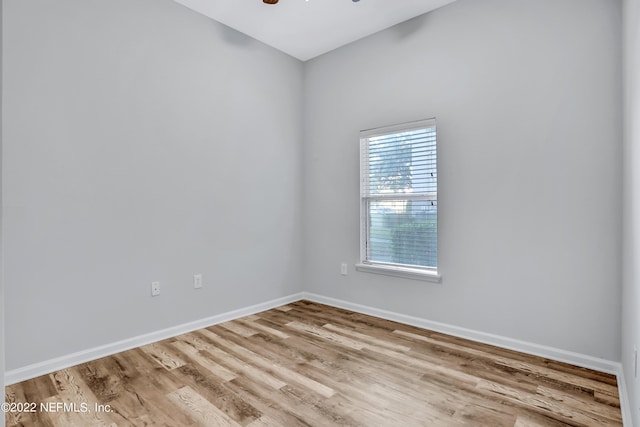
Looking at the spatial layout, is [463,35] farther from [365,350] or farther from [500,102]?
[365,350]

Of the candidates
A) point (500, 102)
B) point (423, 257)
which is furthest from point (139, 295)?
point (500, 102)

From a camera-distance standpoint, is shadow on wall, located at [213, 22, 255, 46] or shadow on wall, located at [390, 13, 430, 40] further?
shadow on wall, located at [213, 22, 255, 46]

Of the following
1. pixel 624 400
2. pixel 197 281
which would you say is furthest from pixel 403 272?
pixel 197 281

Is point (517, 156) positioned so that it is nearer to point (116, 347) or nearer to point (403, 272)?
point (403, 272)

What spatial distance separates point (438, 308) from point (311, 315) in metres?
1.20

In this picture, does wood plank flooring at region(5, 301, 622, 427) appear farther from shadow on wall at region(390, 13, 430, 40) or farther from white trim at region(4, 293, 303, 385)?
shadow on wall at region(390, 13, 430, 40)

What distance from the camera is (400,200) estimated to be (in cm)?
343

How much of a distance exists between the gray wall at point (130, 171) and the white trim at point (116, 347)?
42 mm

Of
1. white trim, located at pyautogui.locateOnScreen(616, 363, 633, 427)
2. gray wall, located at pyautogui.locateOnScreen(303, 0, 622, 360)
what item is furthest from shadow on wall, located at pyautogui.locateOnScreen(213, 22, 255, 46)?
white trim, located at pyautogui.locateOnScreen(616, 363, 633, 427)

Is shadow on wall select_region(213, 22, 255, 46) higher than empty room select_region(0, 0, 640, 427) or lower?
higher

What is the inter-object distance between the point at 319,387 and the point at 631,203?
Answer: 6.53 feet

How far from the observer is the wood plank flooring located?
1.90 m

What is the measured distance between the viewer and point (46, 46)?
2.39 meters

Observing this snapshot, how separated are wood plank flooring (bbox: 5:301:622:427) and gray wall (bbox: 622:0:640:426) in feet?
1.05
